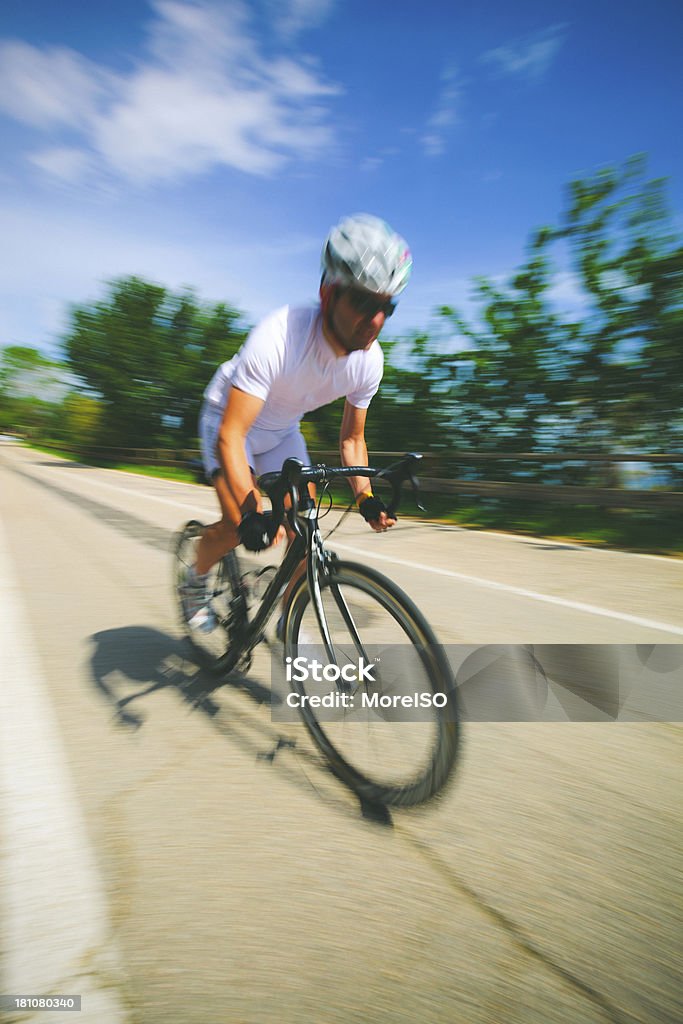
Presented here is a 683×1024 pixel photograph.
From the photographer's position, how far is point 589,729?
2887 millimetres

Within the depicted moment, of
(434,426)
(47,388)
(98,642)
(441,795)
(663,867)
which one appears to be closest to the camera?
(663,867)

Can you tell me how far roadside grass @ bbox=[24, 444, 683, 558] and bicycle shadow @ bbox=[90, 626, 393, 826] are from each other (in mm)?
4123

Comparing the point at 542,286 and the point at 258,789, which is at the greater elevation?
Result: the point at 542,286

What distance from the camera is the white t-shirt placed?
253 centimetres

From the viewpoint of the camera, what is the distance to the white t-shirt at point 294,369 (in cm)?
253

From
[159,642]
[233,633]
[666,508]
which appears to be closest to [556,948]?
[233,633]

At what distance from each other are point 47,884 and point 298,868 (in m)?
0.73

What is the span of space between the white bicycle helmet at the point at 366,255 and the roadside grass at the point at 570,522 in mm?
5445

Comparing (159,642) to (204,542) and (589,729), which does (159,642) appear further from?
(589,729)

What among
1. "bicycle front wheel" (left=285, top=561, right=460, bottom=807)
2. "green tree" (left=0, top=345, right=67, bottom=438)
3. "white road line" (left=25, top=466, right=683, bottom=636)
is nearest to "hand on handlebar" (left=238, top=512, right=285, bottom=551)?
"bicycle front wheel" (left=285, top=561, right=460, bottom=807)

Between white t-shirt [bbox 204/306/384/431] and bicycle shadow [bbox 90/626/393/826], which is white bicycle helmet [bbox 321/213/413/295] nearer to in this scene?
white t-shirt [bbox 204/306/384/431]

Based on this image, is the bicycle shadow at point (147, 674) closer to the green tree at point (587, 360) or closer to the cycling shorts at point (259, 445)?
the cycling shorts at point (259, 445)

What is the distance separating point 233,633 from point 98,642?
1.31 meters

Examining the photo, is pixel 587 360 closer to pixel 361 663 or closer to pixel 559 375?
pixel 559 375
